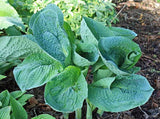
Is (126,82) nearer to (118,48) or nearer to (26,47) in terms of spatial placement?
(118,48)

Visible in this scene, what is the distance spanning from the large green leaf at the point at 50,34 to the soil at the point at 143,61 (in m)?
0.60

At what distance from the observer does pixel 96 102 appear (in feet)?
3.45

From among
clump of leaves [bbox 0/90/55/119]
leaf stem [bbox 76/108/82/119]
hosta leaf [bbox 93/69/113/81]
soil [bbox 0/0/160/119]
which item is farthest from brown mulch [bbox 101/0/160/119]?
clump of leaves [bbox 0/90/55/119]

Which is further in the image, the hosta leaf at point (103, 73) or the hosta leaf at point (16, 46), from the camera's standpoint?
the hosta leaf at point (103, 73)

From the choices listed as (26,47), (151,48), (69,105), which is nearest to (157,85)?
(151,48)

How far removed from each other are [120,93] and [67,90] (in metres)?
0.26

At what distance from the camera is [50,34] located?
1130 mm

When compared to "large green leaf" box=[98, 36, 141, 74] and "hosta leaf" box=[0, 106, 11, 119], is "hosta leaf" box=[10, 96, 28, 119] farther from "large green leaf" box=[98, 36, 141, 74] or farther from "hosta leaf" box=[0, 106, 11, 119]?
"large green leaf" box=[98, 36, 141, 74]

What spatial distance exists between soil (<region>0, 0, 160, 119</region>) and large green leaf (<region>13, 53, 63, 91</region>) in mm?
574

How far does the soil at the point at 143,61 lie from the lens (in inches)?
63.2

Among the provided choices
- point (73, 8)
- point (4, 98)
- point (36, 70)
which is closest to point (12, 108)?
point (4, 98)

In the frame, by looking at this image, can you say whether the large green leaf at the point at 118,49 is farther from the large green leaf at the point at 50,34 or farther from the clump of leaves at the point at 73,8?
the clump of leaves at the point at 73,8

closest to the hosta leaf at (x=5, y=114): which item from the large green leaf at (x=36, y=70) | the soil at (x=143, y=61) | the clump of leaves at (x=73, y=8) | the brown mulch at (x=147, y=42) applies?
the large green leaf at (x=36, y=70)

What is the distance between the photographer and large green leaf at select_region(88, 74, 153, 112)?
1.01 m
